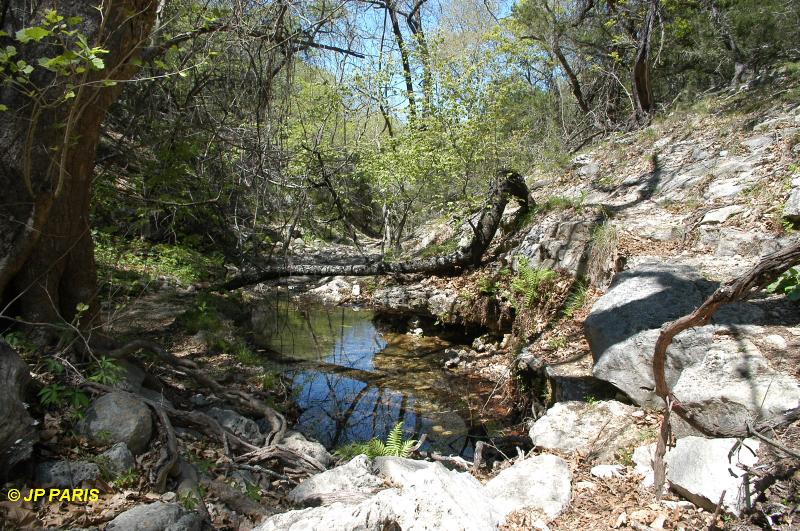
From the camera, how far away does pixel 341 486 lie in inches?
130

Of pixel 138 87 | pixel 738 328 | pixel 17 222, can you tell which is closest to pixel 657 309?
pixel 738 328

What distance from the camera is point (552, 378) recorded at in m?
5.68

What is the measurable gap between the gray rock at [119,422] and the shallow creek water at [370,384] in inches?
105

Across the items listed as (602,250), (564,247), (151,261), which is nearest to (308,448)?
(602,250)

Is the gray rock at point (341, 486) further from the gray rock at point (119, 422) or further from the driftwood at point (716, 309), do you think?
the driftwood at point (716, 309)

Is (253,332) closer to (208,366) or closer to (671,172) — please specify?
(208,366)

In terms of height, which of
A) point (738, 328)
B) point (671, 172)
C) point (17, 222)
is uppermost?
point (671, 172)

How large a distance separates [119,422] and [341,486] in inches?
58.6

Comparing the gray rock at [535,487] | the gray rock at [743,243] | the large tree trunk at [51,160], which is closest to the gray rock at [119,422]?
the large tree trunk at [51,160]

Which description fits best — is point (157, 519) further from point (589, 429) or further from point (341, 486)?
point (589, 429)

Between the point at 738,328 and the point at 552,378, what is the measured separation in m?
2.00

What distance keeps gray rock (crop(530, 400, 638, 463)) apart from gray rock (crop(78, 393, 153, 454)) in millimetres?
3074

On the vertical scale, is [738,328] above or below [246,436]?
above

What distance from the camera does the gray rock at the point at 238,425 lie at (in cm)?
454
